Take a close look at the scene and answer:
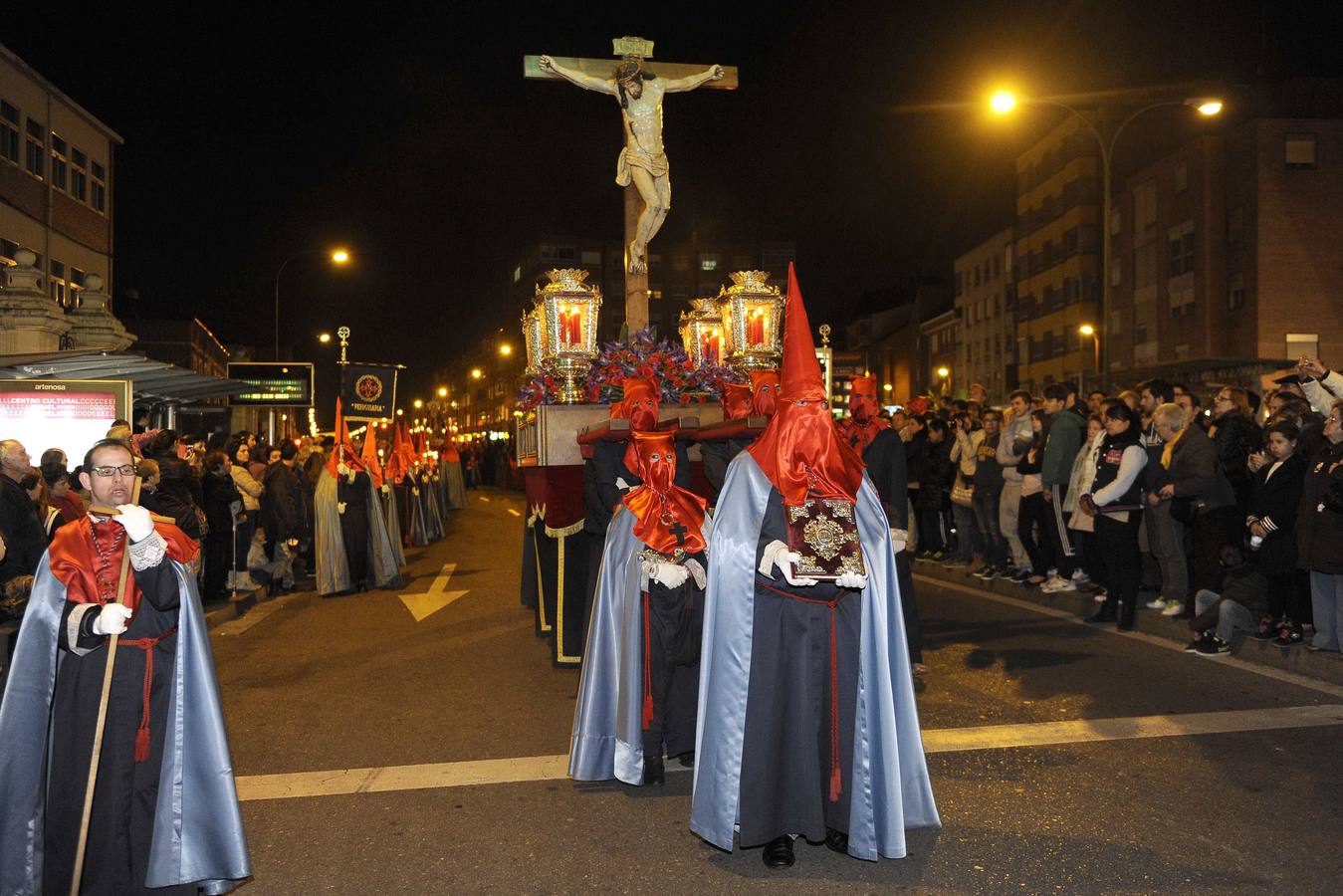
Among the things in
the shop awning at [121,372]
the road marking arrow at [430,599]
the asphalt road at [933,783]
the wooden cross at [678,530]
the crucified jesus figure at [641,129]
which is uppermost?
the crucified jesus figure at [641,129]

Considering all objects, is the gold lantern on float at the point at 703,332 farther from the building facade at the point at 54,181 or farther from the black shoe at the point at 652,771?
the building facade at the point at 54,181

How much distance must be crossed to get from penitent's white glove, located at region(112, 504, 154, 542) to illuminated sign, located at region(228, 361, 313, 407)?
24.2m

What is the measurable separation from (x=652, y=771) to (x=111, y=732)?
2.69m

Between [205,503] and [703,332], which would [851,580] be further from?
[205,503]

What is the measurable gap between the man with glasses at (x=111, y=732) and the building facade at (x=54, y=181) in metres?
24.1

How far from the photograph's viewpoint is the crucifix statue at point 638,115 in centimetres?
993

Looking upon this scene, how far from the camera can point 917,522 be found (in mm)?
15328

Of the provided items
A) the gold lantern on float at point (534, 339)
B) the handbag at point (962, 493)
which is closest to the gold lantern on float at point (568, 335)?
the gold lantern on float at point (534, 339)

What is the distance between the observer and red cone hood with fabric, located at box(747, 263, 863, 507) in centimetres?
480

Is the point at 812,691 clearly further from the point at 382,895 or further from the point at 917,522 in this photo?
the point at 917,522

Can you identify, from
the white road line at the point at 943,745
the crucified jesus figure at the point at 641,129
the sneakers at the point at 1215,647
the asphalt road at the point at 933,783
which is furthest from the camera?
the crucified jesus figure at the point at 641,129

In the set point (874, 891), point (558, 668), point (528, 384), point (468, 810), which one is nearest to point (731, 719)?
point (874, 891)

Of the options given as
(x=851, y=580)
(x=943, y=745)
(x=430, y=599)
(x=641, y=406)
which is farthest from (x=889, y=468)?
(x=430, y=599)

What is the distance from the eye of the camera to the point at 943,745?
637cm
